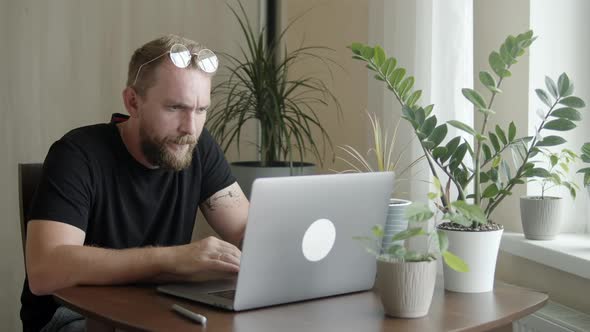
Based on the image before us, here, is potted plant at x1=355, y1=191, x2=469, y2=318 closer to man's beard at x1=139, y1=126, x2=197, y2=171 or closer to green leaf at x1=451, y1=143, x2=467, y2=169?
green leaf at x1=451, y1=143, x2=467, y2=169

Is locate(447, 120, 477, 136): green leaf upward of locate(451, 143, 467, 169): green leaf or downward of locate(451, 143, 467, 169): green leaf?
upward

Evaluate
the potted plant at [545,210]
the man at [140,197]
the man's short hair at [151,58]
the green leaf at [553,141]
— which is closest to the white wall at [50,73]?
the man at [140,197]

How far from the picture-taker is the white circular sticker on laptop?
5.44 feet

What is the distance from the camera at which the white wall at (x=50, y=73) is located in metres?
3.45

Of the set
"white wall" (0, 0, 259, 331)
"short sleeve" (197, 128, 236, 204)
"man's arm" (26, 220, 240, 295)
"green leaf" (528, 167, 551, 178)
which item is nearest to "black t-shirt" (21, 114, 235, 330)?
"short sleeve" (197, 128, 236, 204)

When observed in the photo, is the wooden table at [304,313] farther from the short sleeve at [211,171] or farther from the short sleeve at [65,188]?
the short sleeve at [211,171]

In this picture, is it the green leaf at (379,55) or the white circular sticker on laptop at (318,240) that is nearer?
the white circular sticker on laptop at (318,240)

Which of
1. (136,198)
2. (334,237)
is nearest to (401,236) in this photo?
(334,237)

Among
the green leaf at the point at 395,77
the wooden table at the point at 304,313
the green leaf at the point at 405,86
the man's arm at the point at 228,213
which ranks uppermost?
the green leaf at the point at 395,77

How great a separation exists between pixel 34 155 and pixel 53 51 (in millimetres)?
444

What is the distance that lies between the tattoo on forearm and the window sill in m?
0.82

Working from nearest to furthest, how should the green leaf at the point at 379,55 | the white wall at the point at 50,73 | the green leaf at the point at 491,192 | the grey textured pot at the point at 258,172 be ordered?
the green leaf at the point at 491,192 < the green leaf at the point at 379,55 < the grey textured pot at the point at 258,172 < the white wall at the point at 50,73

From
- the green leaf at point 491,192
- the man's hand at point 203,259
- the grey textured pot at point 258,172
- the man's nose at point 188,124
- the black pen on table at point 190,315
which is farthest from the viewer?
the grey textured pot at point 258,172

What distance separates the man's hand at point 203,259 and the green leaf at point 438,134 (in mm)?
542
